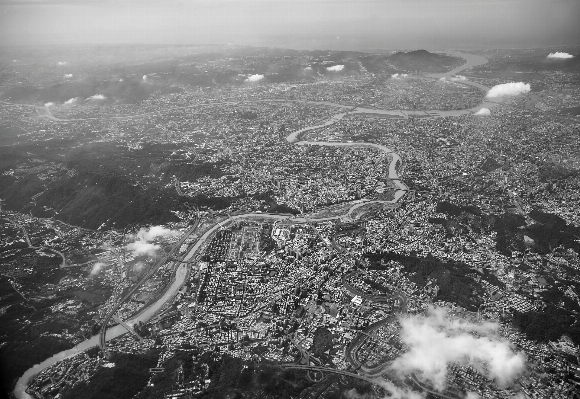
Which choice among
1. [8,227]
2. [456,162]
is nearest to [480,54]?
[456,162]

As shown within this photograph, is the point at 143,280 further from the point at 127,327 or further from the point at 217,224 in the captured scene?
the point at 217,224

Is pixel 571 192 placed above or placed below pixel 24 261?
above

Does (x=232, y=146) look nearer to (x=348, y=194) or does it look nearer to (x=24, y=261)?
(x=348, y=194)

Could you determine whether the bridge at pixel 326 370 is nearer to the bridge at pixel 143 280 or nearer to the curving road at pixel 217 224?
the curving road at pixel 217 224

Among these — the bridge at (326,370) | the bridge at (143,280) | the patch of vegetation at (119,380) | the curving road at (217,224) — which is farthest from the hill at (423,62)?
the patch of vegetation at (119,380)

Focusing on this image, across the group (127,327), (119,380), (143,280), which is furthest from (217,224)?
(119,380)

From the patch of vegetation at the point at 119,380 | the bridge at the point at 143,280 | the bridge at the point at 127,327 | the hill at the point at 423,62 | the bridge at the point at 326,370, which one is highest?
the hill at the point at 423,62

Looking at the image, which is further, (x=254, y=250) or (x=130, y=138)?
(x=130, y=138)

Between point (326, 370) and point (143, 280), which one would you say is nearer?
point (326, 370)

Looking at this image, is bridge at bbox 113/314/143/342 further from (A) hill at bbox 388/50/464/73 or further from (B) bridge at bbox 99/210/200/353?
(A) hill at bbox 388/50/464/73

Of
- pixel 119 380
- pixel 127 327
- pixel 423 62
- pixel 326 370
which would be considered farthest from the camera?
pixel 423 62

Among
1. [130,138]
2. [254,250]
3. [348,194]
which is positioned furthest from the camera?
[130,138]
